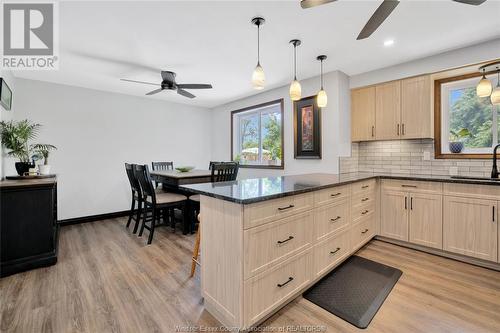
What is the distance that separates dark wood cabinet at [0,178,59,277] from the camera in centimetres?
229

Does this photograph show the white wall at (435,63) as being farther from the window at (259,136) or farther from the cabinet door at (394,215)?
the cabinet door at (394,215)

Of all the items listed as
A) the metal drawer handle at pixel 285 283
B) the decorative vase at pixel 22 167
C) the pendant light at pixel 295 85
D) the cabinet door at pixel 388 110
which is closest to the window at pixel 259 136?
the pendant light at pixel 295 85

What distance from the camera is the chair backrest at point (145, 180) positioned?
3.15 m

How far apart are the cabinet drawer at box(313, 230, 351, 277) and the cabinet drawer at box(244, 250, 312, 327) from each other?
5.0 inches

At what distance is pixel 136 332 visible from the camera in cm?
155

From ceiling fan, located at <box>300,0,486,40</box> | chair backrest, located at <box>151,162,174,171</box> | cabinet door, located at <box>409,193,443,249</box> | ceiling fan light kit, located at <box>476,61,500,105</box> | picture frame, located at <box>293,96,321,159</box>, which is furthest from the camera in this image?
chair backrest, located at <box>151,162,174,171</box>

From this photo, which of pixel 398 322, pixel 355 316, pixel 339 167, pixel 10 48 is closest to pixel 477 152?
pixel 339 167

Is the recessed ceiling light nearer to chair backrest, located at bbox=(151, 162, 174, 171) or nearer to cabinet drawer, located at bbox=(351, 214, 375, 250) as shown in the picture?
cabinet drawer, located at bbox=(351, 214, 375, 250)

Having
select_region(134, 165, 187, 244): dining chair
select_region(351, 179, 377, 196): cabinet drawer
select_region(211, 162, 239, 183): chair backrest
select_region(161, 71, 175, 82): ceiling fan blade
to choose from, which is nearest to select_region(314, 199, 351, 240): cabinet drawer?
select_region(351, 179, 377, 196): cabinet drawer

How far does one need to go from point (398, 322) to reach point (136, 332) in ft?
6.01

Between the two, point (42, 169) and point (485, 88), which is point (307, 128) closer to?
point (485, 88)

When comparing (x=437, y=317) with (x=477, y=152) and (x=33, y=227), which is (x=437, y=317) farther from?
(x=33, y=227)

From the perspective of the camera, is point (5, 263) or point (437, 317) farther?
point (5, 263)

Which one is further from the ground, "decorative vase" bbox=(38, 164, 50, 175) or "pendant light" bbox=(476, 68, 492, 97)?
"pendant light" bbox=(476, 68, 492, 97)
